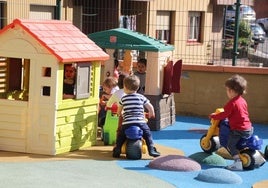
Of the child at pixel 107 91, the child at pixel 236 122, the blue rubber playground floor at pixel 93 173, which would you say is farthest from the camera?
the child at pixel 107 91

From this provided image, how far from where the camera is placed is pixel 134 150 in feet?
30.8

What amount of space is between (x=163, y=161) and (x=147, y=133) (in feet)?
2.30

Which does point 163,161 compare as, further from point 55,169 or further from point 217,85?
point 217,85

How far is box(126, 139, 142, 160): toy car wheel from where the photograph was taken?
938cm

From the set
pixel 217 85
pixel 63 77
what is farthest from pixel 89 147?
pixel 217 85

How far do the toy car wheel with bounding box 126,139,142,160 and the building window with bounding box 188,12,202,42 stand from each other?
14.0 metres

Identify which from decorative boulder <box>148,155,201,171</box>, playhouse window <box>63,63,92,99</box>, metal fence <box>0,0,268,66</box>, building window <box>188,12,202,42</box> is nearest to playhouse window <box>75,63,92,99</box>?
playhouse window <box>63,63,92,99</box>

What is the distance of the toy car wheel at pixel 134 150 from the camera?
9.38m

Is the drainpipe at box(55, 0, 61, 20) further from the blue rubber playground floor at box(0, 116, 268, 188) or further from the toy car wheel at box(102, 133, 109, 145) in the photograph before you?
the blue rubber playground floor at box(0, 116, 268, 188)

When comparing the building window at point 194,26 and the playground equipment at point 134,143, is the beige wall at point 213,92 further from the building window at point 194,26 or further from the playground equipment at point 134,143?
the building window at point 194,26

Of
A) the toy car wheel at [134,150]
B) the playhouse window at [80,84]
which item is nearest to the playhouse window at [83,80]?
the playhouse window at [80,84]

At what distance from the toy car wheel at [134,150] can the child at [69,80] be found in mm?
1327

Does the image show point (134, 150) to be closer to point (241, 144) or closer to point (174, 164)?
point (174, 164)

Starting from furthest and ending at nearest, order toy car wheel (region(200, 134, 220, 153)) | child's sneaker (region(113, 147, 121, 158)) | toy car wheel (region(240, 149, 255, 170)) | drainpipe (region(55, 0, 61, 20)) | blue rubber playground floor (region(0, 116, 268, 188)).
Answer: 1. drainpipe (region(55, 0, 61, 20))
2. toy car wheel (region(200, 134, 220, 153))
3. child's sneaker (region(113, 147, 121, 158))
4. toy car wheel (region(240, 149, 255, 170))
5. blue rubber playground floor (region(0, 116, 268, 188))
